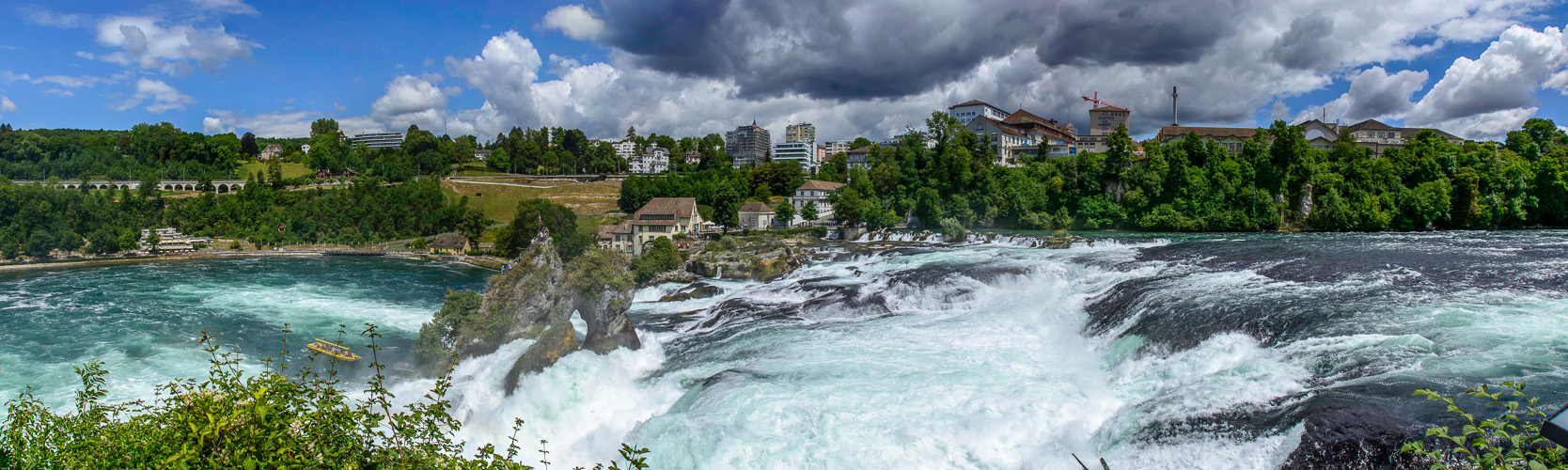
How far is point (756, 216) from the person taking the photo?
6956cm

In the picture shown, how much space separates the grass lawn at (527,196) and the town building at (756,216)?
25684 millimetres

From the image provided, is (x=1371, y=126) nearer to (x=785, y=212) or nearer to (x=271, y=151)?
(x=785, y=212)

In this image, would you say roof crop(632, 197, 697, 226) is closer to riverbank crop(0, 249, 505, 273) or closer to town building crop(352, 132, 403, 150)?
riverbank crop(0, 249, 505, 273)

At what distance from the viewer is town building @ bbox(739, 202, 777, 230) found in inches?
2741

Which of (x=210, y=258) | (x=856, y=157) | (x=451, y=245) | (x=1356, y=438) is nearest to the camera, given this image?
(x=1356, y=438)

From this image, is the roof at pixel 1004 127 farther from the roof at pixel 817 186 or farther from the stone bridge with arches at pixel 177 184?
the stone bridge with arches at pixel 177 184

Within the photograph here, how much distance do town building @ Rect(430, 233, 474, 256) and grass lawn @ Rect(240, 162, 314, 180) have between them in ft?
188

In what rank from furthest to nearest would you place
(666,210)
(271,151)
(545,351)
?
(271,151) < (666,210) < (545,351)

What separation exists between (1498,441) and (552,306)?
20.6 m

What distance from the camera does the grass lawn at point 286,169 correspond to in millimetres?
111269

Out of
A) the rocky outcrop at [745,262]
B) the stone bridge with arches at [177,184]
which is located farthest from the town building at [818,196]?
the stone bridge with arches at [177,184]

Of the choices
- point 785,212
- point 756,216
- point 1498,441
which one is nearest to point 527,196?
point 756,216

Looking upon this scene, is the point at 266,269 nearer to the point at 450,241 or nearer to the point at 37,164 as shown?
the point at 450,241

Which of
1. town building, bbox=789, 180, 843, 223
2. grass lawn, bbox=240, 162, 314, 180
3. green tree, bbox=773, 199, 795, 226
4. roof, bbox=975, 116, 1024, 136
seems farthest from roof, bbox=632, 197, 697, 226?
grass lawn, bbox=240, 162, 314, 180
